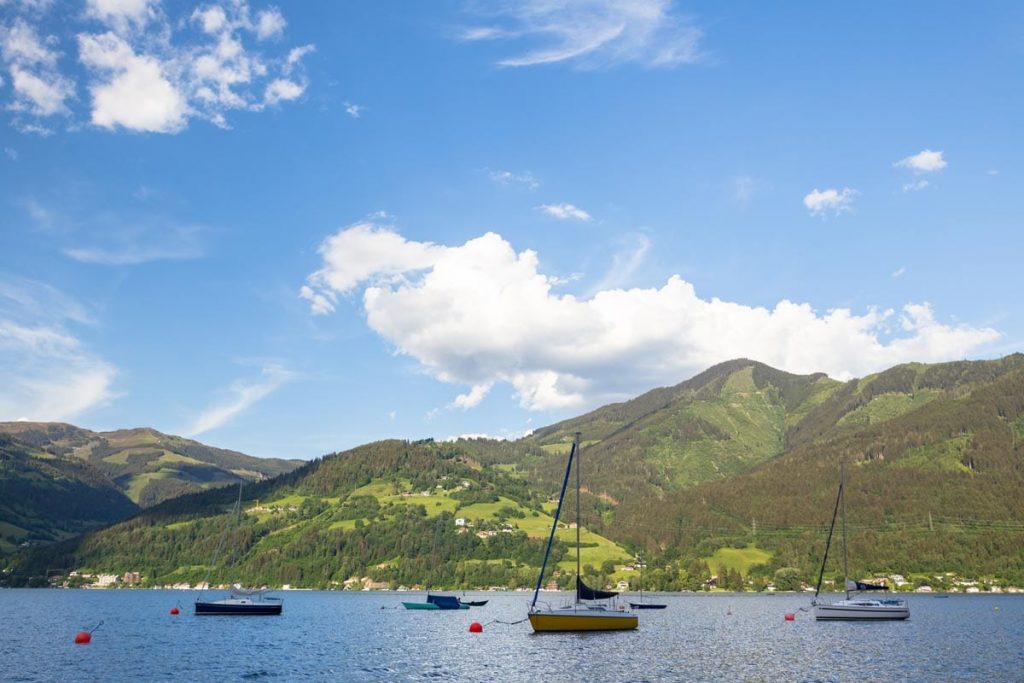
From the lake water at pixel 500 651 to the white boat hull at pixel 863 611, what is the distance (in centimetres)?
392

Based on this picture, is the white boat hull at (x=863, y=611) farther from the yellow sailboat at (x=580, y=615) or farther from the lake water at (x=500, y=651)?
the yellow sailboat at (x=580, y=615)

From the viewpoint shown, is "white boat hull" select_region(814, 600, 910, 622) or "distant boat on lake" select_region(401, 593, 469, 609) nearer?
"white boat hull" select_region(814, 600, 910, 622)

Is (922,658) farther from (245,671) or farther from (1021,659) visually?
(245,671)

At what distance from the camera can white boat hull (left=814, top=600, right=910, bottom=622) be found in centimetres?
13950

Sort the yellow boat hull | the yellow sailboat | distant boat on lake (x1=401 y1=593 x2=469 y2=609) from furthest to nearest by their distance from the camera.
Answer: distant boat on lake (x1=401 y1=593 x2=469 y2=609) < the yellow boat hull < the yellow sailboat

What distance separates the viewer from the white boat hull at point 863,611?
13950 centimetres

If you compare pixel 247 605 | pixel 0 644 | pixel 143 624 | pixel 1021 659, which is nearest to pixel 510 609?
pixel 247 605

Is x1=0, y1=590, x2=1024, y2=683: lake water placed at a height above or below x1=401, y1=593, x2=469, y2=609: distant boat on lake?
below

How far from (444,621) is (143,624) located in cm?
5283

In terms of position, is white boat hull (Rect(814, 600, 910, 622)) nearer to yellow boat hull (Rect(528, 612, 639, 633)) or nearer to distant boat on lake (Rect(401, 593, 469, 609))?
yellow boat hull (Rect(528, 612, 639, 633))

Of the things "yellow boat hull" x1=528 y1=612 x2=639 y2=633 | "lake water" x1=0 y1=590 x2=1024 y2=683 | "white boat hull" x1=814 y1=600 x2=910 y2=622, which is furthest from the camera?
"white boat hull" x1=814 y1=600 x2=910 y2=622

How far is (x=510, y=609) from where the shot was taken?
185500mm

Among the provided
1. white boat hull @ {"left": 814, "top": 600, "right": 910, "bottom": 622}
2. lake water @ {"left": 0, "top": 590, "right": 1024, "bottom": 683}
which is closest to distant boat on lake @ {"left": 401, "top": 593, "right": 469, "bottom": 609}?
lake water @ {"left": 0, "top": 590, "right": 1024, "bottom": 683}

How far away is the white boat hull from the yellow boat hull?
53567mm
